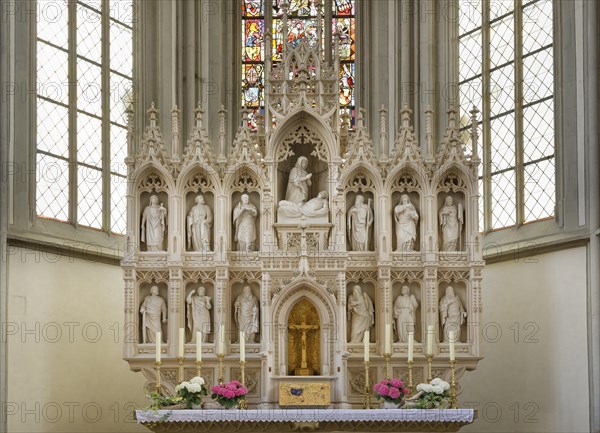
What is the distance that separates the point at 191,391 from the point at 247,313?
6.96 feet

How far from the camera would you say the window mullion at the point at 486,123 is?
20.7 metres

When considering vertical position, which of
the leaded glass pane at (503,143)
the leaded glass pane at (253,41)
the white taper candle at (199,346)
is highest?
the leaded glass pane at (253,41)

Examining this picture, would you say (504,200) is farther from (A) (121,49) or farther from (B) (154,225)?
(A) (121,49)

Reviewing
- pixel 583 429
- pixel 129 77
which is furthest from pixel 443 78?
pixel 583 429

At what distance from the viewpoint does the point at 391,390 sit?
632 inches

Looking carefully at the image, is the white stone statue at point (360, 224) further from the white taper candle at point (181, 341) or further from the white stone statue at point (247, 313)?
the white taper candle at point (181, 341)

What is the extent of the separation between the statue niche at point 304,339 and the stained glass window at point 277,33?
6.47 m

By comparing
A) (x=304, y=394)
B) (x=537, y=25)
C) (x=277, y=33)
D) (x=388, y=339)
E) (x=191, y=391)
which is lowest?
(x=304, y=394)

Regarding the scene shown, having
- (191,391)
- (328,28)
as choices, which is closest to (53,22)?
(328,28)

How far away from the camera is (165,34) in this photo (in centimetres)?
2225

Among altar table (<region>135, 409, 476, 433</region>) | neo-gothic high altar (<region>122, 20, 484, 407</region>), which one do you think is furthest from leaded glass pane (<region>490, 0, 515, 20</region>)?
altar table (<region>135, 409, 476, 433</region>)

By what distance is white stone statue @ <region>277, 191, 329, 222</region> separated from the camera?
58.6 feet

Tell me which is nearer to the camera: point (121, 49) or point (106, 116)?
point (106, 116)

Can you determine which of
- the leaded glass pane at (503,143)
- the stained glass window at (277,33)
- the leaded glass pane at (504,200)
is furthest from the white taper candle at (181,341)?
the stained glass window at (277,33)
